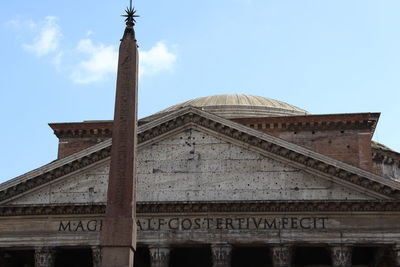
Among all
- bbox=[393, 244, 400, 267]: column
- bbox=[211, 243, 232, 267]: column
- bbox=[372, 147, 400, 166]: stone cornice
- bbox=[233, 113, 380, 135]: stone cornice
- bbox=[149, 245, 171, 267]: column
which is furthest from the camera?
bbox=[372, 147, 400, 166]: stone cornice

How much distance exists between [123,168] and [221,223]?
1277cm

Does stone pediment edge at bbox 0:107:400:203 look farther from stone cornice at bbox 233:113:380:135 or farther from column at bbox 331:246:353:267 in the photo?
stone cornice at bbox 233:113:380:135

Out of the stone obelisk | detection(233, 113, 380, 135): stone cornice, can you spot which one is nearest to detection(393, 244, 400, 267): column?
detection(233, 113, 380, 135): stone cornice

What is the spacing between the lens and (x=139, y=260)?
24828 mm

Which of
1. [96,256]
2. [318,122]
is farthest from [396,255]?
[96,256]

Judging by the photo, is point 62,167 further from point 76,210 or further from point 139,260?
point 139,260

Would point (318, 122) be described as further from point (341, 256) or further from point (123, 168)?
point (123, 168)

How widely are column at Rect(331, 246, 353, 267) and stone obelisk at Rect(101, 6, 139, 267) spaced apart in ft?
42.0

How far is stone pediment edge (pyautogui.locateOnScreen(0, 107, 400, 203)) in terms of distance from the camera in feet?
71.7

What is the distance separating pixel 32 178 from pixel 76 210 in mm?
1644

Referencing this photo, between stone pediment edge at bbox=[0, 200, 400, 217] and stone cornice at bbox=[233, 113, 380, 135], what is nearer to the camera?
stone pediment edge at bbox=[0, 200, 400, 217]

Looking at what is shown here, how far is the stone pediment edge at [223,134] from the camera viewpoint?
2184 cm

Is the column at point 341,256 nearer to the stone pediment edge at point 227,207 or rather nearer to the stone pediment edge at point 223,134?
the stone pediment edge at point 227,207

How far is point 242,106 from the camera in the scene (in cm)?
3525
